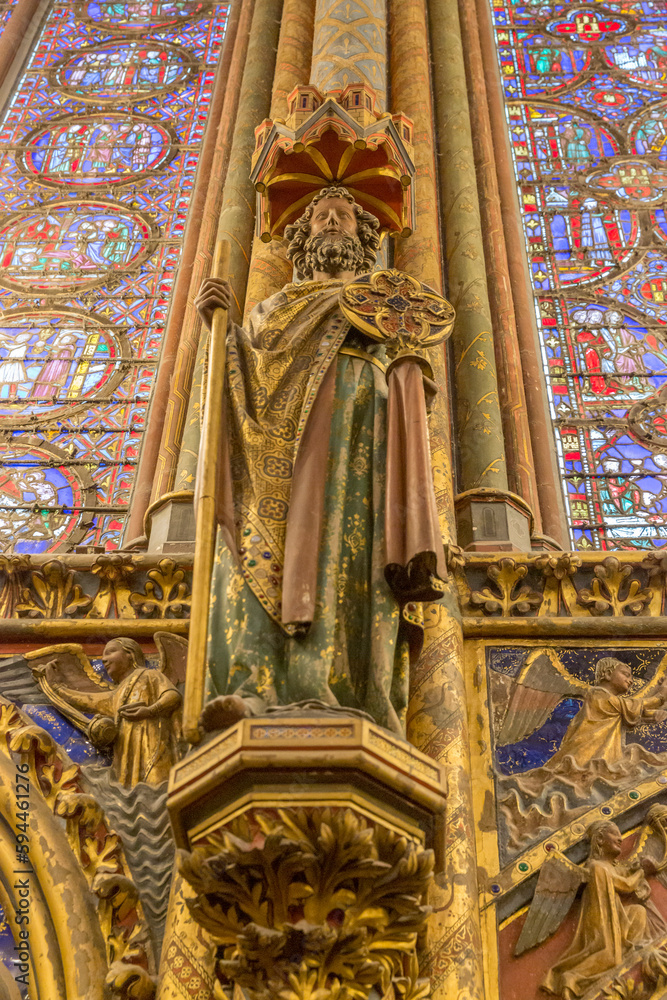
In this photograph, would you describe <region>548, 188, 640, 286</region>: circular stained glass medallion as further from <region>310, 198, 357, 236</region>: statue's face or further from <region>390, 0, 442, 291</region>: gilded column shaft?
<region>310, 198, 357, 236</region>: statue's face

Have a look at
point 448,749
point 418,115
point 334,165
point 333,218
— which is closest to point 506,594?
point 448,749

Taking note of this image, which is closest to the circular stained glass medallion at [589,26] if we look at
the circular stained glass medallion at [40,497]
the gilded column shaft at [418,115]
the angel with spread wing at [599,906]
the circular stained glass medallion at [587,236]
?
the gilded column shaft at [418,115]

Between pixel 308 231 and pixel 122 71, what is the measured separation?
592cm

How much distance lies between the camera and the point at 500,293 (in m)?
7.81

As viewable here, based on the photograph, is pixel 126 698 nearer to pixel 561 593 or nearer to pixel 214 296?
pixel 214 296

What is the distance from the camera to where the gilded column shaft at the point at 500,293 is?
22.2 feet

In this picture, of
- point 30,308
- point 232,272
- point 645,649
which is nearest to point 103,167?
point 30,308

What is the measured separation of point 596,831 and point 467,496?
2086mm

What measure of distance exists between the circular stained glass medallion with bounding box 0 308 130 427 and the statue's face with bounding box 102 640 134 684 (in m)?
3.25

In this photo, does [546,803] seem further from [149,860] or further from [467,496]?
[467,496]

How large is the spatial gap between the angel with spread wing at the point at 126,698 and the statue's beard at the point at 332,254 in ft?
5.45

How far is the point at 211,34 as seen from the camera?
11109mm

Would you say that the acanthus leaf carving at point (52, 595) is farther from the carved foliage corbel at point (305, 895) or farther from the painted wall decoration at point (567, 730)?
the carved foliage corbel at point (305, 895)

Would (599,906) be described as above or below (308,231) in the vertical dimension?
below
